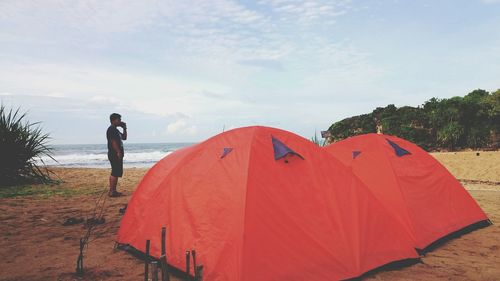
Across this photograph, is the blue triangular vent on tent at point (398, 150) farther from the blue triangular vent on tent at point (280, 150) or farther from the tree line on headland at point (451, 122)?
the tree line on headland at point (451, 122)

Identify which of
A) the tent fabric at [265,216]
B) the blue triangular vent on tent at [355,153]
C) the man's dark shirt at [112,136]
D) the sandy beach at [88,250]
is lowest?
the sandy beach at [88,250]

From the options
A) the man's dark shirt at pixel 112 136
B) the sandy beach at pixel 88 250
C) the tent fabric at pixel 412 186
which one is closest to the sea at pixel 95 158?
the man's dark shirt at pixel 112 136

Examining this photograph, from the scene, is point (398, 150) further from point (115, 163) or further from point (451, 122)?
point (451, 122)

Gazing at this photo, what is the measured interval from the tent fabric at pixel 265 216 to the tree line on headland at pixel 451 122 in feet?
65.8

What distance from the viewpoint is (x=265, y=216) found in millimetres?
3385

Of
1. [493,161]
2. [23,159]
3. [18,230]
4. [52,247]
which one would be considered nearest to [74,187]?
[23,159]

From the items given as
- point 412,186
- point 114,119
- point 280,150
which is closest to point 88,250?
point 280,150

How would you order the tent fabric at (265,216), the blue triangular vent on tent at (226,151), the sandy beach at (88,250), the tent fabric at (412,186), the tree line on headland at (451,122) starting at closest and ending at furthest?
the tent fabric at (265,216), the sandy beach at (88,250), the blue triangular vent on tent at (226,151), the tent fabric at (412,186), the tree line on headland at (451,122)

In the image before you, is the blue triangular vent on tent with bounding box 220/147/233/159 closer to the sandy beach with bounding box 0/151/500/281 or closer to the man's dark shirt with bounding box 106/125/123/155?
the sandy beach with bounding box 0/151/500/281

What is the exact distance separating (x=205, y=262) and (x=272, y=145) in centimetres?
149

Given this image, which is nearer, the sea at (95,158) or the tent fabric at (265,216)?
the tent fabric at (265,216)

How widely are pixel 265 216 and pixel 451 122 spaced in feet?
71.7

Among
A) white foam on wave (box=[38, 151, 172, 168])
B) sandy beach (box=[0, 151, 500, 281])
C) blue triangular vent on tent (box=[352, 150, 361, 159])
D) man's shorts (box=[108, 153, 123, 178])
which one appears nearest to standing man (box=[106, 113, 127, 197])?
man's shorts (box=[108, 153, 123, 178])

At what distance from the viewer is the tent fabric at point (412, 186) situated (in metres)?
4.62
